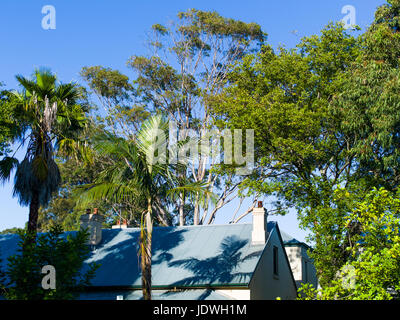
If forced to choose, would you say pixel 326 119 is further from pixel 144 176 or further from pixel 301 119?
pixel 144 176

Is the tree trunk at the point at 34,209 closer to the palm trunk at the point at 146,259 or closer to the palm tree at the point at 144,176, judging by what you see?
the palm tree at the point at 144,176

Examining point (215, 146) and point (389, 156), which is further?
point (215, 146)

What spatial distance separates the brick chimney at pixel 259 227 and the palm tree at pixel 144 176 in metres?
6.99

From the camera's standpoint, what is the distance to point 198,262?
20.5 metres

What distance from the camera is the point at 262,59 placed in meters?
27.6

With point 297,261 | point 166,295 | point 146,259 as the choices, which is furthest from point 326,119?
point 146,259

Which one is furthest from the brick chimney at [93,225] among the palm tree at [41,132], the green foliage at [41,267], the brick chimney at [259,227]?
the green foliage at [41,267]

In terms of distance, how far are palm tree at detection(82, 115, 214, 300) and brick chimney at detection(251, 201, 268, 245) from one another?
6991 mm

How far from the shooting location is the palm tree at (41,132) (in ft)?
57.3

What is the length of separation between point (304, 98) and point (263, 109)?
2.44m

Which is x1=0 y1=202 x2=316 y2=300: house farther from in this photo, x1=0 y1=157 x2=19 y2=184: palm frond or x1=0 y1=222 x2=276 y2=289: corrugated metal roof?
x1=0 y1=157 x2=19 y2=184: palm frond

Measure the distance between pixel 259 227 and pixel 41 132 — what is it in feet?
33.4

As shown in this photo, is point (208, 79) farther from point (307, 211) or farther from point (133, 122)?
point (307, 211)
